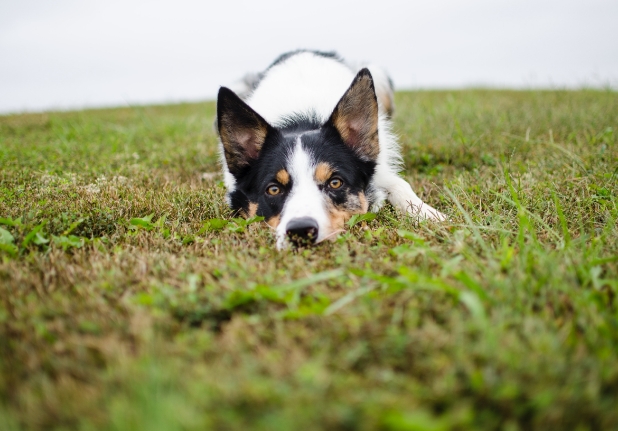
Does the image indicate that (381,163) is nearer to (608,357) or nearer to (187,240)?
(187,240)

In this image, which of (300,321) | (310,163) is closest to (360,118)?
(310,163)

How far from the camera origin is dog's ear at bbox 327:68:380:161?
304 cm

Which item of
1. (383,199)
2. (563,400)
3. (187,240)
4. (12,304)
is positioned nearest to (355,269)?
(563,400)

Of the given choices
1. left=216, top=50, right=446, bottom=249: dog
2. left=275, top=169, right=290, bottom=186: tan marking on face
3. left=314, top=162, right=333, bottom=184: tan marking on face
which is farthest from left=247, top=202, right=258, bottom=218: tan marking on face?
left=314, top=162, right=333, bottom=184: tan marking on face

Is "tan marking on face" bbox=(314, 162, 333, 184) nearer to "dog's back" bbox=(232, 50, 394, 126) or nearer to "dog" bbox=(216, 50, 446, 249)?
"dog" bbox=(216, 50, 446, 249)

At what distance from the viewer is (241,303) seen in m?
1.60

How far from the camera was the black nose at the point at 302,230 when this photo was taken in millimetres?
2316

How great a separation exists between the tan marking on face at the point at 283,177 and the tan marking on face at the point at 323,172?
0.19 m

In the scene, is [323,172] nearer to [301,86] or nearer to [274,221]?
[274,221]

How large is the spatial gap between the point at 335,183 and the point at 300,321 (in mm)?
1604

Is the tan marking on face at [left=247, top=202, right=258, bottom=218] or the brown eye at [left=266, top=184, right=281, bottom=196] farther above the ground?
the brown eye at [left=266, top=184, right=281, bottom=196]

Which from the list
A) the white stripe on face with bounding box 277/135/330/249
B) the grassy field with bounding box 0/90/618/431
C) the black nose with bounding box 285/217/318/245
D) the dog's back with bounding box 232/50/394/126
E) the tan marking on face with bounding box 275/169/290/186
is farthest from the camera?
the dog's back with bounding box 232/50/394/126

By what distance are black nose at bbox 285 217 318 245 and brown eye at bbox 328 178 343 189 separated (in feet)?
2.02

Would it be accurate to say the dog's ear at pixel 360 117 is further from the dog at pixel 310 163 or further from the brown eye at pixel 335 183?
the brown eye at pixel 335 183
